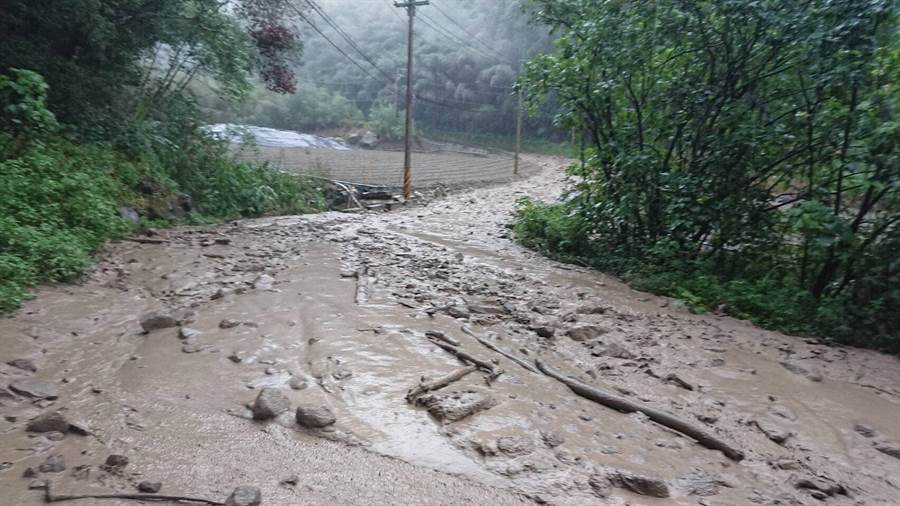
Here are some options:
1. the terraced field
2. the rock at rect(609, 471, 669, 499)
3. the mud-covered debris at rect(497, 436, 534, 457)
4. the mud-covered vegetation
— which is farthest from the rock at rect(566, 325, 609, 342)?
the terraced field

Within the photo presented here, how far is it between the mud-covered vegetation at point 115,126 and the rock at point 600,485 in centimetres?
493

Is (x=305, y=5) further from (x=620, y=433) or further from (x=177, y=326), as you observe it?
(x=620, y=433)

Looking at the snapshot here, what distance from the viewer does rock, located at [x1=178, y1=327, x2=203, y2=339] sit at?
15.8ft

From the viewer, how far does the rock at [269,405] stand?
344cm

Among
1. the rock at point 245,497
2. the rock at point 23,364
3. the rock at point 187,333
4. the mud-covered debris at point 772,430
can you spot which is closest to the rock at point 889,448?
the mud-covered debris at point 772,430

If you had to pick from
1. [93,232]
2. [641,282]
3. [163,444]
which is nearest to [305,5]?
[93,232]

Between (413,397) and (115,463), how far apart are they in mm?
1782

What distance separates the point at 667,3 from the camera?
24.9 ft

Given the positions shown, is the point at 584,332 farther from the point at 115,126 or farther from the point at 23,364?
the point at 115,126

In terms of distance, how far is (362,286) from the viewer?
6.86 meters

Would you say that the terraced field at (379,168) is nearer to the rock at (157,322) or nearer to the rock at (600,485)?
the rock at (157,322)

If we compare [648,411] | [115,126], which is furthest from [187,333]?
[115,126]

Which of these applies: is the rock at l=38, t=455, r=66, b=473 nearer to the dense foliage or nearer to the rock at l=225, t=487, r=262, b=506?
the rock at l=225, t=487, r=262, b=506

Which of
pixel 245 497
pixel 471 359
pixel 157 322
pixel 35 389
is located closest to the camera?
pixel 245 497
